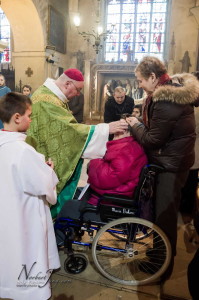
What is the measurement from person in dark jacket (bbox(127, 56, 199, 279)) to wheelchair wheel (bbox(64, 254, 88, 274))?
732 mm

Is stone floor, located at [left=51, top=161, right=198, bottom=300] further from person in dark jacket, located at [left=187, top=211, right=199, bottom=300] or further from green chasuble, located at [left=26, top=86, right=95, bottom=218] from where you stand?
person in dark jacket, located at [left=187, top=211, right=199, bottom=300]

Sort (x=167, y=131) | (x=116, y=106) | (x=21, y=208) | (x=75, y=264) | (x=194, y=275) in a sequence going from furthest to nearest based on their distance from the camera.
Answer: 1. (x=116, y=106)
2. (x=75, y=264)
3. (x=167, y=131)
4. (x=21, y=208)
5. (x=194, y=275)

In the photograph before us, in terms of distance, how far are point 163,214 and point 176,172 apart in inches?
14.5

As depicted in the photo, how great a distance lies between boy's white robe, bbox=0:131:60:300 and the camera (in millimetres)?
1556

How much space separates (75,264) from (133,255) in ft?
1.71

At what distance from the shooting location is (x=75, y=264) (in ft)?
7.33

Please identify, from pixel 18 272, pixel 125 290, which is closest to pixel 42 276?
pixel 18 272

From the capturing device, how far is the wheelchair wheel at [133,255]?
2.01 m

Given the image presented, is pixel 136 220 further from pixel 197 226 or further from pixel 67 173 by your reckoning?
pixel 197 226

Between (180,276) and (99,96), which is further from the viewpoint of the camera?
(99,96)

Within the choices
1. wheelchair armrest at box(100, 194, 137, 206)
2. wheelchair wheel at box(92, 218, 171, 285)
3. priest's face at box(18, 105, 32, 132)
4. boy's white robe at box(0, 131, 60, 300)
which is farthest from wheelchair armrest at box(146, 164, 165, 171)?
priest's face at box(18, 105, 32, 132)

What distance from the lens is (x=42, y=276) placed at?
170cm

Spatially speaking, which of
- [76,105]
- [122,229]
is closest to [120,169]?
[122,229]

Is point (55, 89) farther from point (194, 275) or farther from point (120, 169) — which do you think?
point (194, 275)
